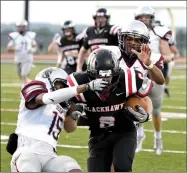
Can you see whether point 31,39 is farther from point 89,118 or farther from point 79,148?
point 89,118

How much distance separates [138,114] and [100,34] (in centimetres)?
445

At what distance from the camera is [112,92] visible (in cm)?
471

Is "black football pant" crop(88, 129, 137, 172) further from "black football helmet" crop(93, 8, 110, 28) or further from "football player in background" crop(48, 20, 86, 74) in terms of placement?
"football player in background" crop(48, 20, 86, 74)

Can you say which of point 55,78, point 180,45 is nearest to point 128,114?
point 55,78

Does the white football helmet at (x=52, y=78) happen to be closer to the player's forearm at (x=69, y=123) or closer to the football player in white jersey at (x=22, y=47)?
the player's forearm at (x=69, y=123)

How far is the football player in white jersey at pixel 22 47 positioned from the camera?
589 inches

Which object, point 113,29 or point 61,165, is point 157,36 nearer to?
point 113,29

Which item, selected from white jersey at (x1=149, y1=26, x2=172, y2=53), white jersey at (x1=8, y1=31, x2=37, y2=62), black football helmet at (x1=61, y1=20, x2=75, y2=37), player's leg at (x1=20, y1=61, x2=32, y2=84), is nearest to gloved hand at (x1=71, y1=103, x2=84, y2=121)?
white jersey at (x1=149, y1=26, x2=172, y2=53)

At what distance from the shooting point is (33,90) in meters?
4.50

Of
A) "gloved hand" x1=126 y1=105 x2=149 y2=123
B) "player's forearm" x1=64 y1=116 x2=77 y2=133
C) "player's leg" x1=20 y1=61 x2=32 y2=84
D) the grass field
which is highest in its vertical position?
"gloved hand" x1=126 y1=105 x2=149 y2=123

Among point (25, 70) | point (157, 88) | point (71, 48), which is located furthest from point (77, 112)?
point (25, 70)

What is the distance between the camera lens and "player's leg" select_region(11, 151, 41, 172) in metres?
4.14

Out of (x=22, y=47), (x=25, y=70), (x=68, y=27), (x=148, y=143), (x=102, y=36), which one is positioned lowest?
(x=148, y=143)

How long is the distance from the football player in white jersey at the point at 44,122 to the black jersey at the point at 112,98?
12cm
